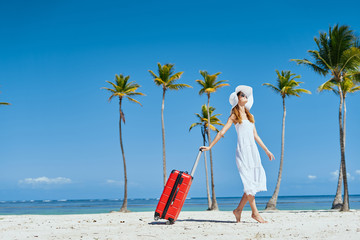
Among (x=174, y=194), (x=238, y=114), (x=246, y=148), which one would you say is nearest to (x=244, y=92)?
(x=238, y=114)

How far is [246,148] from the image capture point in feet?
27.9

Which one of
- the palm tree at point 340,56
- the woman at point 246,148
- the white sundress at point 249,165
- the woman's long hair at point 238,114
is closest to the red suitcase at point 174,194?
the woman at point 246,148

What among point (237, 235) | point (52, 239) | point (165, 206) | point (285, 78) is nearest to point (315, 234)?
point (237, 235)

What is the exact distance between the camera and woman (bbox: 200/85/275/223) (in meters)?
8.45

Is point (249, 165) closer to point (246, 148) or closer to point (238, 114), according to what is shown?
point (246, 148)

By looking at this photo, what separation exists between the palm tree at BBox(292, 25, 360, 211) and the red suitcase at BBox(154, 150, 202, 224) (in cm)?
1404

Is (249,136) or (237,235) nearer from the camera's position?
(237,235)

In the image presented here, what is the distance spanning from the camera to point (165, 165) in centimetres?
2805

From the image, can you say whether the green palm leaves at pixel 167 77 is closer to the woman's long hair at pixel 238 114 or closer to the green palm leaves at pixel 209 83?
the green palm leaves at pixel 209 83

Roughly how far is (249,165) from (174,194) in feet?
5.64

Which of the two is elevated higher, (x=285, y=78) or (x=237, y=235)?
(x=285, y=78)

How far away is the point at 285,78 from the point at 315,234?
2095 centimetres

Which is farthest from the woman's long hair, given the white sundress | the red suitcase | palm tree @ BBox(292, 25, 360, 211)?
palm tree @ BBox(292, 25, 360, 211)

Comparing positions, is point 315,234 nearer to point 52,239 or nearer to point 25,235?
point 52,239
